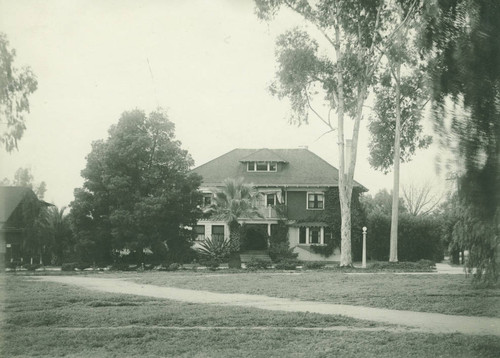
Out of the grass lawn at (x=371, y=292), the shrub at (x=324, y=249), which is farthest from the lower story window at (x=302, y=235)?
the grass lawn at (x=371, y=292)

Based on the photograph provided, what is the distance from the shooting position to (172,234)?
2866 cm

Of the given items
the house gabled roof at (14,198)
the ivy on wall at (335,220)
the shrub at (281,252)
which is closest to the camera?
the house gabled roof at (14,198)

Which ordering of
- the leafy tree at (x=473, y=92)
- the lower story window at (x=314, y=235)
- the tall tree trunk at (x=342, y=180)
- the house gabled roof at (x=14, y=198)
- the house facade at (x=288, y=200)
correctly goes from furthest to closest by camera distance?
1. the lower story window at (x=314, y=235)
2. the house facade at (x=288, y=200)
3. the tall tree trunk at (x=342, y=180)
4. the house gabled roof at (x=14, y=198)
5. the leafy tree at (x=473, y=92)

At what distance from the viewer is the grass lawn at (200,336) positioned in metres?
6.86

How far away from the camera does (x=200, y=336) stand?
25.9ft

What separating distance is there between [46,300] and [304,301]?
567 centimetres

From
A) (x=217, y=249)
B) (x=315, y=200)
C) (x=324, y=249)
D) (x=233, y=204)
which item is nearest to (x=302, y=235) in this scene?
(x=324, y=249)

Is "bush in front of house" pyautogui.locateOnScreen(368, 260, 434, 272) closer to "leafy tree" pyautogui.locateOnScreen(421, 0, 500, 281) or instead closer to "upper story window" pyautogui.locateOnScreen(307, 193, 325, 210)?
"upper story window" pyautogui.locateOnScreen(307, 193, 325, 210)

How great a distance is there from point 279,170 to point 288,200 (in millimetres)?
2553

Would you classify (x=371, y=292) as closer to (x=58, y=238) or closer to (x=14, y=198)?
(x=14, y=198)

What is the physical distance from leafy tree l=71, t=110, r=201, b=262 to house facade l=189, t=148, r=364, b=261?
1080 centimetres

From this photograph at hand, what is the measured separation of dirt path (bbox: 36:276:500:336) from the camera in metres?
8.66

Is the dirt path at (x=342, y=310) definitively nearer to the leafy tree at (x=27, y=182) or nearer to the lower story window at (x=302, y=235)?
the leafy tree at (x=27, y=182)

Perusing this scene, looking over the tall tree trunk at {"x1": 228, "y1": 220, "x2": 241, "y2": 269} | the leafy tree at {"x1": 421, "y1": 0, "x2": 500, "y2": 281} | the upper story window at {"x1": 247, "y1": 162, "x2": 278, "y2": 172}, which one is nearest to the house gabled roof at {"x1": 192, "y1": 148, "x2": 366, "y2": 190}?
the upper story window at {"x1": 247, "y1": 162, "x2": 278, "y2": 172}
